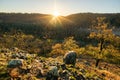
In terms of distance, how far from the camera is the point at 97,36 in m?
51.7

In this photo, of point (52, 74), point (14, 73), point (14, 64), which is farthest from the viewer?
point (52, 74)

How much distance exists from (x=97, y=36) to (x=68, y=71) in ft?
109

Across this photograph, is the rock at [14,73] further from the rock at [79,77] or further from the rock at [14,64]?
the rock at [79,77]

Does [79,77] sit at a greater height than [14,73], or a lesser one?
lesser

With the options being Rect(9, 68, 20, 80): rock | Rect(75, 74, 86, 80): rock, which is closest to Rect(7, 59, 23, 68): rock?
Rect(9, 68, 20, 80): rock

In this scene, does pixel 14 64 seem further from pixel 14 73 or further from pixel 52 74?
pixel 52 74

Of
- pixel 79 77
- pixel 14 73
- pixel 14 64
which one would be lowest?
pixel 79 77

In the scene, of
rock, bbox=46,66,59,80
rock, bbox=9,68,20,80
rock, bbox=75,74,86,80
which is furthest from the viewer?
rock, bbox=75,74,86,80

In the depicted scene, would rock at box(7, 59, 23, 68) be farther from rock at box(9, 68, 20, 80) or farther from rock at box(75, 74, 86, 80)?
rock at box(75, 74, 86, 80)

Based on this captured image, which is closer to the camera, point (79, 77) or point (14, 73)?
point (14, 73)

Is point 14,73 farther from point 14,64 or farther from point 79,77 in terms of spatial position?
point 79,77

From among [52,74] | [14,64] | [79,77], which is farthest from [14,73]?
[79,77]

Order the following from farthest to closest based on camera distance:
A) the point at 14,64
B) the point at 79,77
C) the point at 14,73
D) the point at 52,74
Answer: the point at 79,77
the point at 52,74
the point at 14,64
the point at 14,73

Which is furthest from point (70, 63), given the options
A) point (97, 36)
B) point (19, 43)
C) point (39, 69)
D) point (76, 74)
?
point (19, 43)
